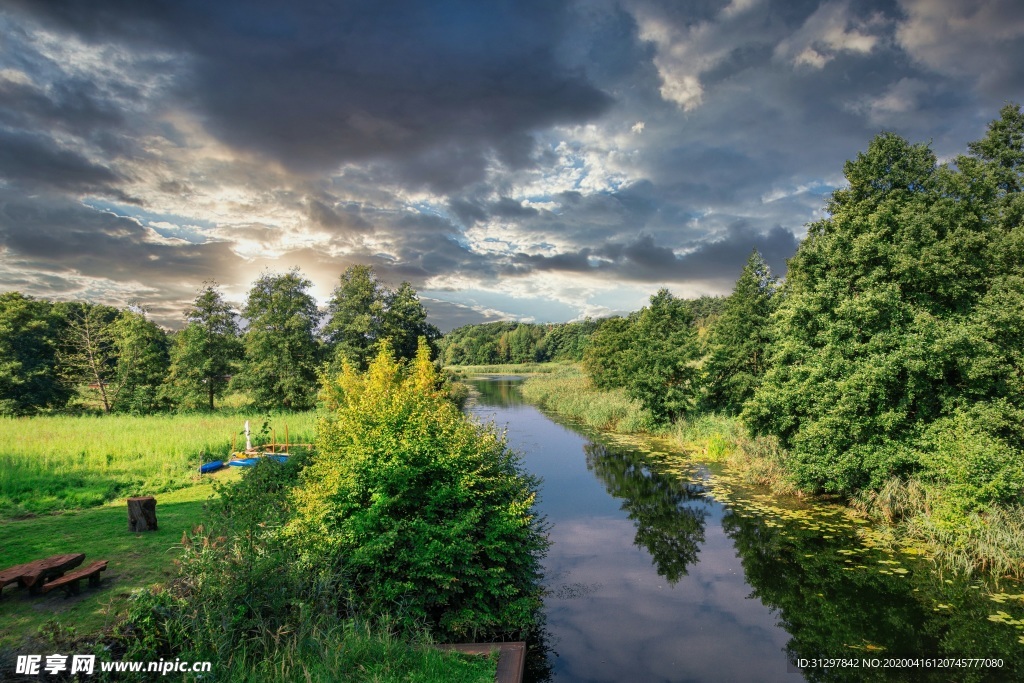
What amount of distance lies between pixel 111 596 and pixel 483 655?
20.1 feet

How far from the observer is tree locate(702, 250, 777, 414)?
26594 mm

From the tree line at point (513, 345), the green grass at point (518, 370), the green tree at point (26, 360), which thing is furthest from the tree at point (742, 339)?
the tree line at point (513, 345)

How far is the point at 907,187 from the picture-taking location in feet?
56.1

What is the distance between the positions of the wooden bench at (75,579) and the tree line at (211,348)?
27597 mm

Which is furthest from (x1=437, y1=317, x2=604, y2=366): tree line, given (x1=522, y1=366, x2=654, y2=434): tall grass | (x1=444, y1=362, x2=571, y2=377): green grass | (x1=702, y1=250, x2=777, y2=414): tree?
(x1=702, y1=250, x2=777, y2=414): tree

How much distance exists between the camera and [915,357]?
13938 mm

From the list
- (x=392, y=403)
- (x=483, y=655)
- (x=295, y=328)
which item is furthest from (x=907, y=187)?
(x=295, y=328)

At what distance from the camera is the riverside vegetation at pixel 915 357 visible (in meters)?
12.0

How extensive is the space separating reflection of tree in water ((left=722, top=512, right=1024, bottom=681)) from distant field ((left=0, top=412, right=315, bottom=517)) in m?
17.3

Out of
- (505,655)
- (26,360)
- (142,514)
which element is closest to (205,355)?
(26,360)

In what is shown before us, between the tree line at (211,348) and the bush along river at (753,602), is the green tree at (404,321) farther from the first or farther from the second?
the bush along river at (753,602)

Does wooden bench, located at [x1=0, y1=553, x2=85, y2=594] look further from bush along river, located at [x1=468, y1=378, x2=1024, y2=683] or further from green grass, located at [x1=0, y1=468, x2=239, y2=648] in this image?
bush along river, located at [x1=468, y1=378, x2=1024, y2=683]

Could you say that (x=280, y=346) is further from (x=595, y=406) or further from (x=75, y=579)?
(x=75, y=579)

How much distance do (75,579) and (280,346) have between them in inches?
1307
